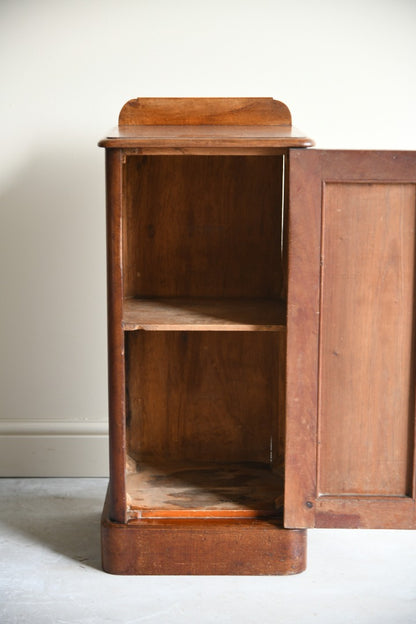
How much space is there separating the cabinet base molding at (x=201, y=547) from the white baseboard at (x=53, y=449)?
0.72 m

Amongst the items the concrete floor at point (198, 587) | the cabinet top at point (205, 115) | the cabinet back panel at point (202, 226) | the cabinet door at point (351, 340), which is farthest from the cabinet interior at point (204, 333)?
the cabinet door at point (351, 340)

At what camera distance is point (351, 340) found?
1.98m

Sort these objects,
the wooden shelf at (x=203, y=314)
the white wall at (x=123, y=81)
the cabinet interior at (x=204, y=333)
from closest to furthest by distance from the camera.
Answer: the wooden shelf at (x=203, y=314) < the cabinet interior at (x=204, y=333) < the white wall at (x=123, y=81)

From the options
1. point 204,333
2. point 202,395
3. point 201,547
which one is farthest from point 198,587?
point 204,333

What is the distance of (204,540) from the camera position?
208cm

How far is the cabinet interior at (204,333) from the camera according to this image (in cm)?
244

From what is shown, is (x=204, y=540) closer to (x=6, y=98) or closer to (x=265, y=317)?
(x=265, y=317)

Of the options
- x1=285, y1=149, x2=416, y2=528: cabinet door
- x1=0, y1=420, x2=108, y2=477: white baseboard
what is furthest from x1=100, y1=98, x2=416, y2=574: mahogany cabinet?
x1=0, y1=420, x2=108, y2=477: white baseboard

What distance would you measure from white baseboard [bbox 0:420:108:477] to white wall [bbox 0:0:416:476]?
43 cm

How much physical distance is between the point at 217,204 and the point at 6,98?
0.82 m

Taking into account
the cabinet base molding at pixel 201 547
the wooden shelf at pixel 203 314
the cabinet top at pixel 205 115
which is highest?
the cabinet top at pixel 205 115

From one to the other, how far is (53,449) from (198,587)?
96 cm

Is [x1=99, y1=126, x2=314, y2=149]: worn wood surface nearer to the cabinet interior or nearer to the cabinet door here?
the cabinet door

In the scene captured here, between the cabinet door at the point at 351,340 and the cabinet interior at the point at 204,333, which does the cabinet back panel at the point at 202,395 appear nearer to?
the cabinet interior at the point at 204,333
